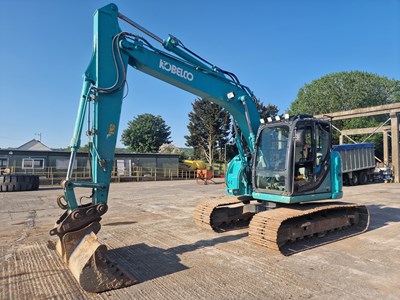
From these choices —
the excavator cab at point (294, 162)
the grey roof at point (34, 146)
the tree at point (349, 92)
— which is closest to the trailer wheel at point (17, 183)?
the excavator cab at point (294, 162)

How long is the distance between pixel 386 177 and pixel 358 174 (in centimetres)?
347

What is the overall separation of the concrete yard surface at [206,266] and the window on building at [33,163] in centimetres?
1844

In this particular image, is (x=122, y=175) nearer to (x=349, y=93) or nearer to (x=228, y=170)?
(x=228, y=170)

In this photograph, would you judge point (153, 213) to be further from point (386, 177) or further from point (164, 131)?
point (164, 131)

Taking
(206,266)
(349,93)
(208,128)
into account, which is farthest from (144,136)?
(206,266)

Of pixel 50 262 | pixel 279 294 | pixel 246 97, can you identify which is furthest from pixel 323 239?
pixel 50 262

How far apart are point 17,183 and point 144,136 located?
1510 inches

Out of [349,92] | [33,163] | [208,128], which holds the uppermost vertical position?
[349,92]

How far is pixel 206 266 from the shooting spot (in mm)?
5086

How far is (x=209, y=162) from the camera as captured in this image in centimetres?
4138

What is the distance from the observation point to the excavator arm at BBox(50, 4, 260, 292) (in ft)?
14.1

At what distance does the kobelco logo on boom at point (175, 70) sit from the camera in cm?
596

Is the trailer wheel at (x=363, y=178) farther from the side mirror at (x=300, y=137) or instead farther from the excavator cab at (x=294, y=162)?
the side mirror at (x=300, y=137)

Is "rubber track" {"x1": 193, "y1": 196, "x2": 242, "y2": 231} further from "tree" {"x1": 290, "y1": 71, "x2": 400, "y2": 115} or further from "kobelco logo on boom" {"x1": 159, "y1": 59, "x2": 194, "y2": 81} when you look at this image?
"tree" {"x1": 290, "y1": 71, "x2": 400, "y2": 115}
